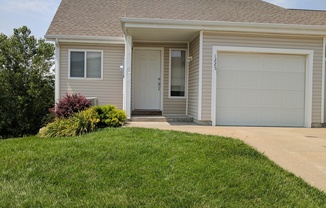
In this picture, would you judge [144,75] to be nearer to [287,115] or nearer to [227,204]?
[287,115]

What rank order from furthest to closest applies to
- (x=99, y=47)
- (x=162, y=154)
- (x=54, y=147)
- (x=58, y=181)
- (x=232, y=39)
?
1. (x=99, y=47)
2. (x=232, y=39)
3. (x=54, y=147)
4. (x=162, y=154)
5. (x=58, y=181)

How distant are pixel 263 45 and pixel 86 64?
6323 mm

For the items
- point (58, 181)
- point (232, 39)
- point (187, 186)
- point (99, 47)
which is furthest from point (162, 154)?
point (99, 47)

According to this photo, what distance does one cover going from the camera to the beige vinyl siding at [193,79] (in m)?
9.28

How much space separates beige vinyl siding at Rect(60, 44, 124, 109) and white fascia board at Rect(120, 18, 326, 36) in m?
2.12

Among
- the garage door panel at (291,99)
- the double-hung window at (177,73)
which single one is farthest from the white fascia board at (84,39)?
the garage door panel at (291,99)

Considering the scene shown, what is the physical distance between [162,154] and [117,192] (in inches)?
56.7

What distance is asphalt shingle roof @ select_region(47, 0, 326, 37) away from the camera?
945 cm

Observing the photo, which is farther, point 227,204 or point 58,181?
point 58,181

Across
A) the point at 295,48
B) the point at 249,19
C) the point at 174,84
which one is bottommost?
the point at 174,84

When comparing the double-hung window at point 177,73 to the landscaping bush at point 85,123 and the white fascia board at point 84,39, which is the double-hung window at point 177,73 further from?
the landscaping bush at point 85,123

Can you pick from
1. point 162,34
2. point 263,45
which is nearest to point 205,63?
point 162,34

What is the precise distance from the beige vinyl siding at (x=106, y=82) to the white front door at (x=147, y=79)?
62 centimetres

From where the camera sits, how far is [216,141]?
5.78 metres
